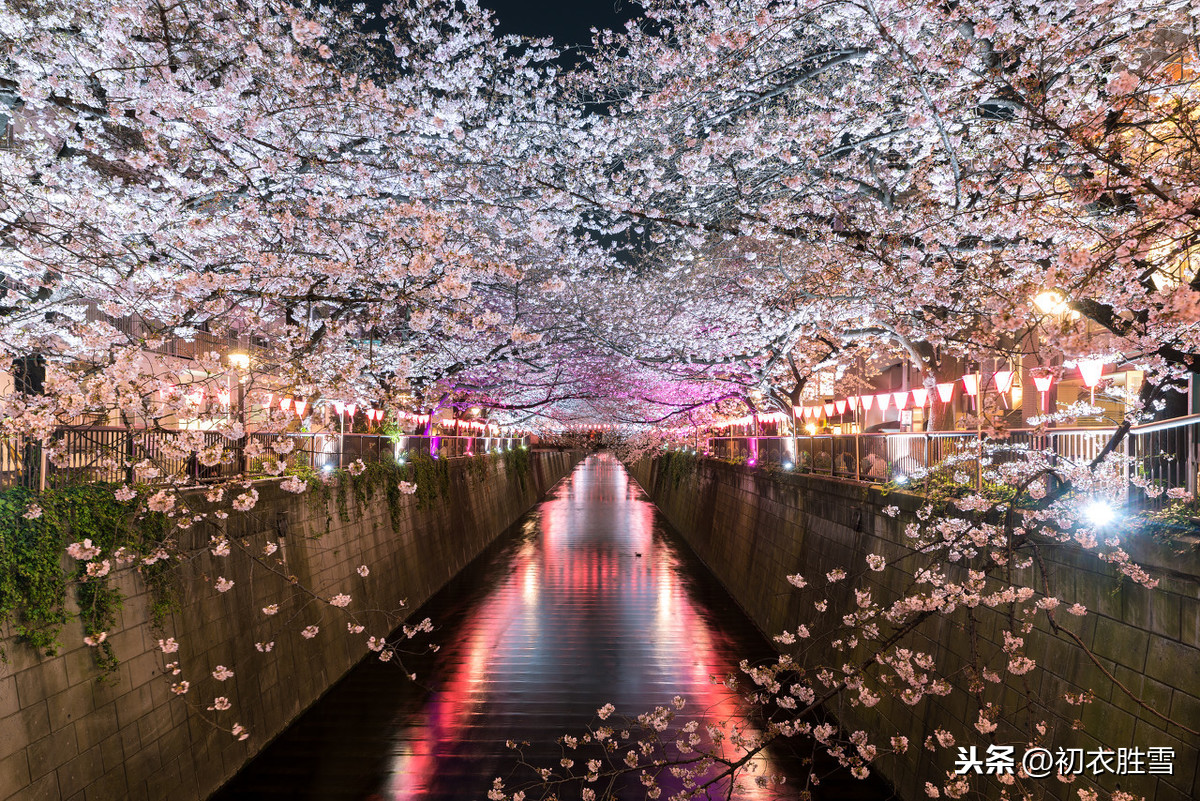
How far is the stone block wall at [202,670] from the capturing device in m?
5.03

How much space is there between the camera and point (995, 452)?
6.81m

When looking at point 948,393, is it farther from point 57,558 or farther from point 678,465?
point 678,465

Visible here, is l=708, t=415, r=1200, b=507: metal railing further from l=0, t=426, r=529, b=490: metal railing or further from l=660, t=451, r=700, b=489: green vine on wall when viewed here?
l=660, t=451, r=700, b=489: green vine on wall

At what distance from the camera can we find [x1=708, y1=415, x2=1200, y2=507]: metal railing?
15.2 ft

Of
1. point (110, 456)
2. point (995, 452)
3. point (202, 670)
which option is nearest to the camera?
point (110, 456)

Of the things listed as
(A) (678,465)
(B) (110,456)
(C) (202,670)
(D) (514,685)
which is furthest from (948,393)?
(A) (678,465)

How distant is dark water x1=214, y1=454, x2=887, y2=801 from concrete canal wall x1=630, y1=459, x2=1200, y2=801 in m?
Result: 1.44

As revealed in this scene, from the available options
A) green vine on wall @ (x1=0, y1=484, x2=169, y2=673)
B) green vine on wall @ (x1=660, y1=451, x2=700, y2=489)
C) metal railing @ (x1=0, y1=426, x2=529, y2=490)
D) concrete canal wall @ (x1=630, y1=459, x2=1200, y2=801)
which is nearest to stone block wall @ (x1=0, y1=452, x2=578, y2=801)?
green vine on wall @ (x1=0, y1=484, x2=169, y2=673)

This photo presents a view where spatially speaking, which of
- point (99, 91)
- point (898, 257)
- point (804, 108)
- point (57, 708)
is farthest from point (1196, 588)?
point (99, 91)

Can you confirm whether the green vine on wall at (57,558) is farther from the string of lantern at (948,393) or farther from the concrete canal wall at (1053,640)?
the string of lantern at (948,393)

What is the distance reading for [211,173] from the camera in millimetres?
8320

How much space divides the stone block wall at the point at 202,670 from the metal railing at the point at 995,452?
577cm

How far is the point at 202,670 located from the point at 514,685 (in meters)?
4.95

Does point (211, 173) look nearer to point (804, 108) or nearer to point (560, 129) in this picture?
point (560, 129)
